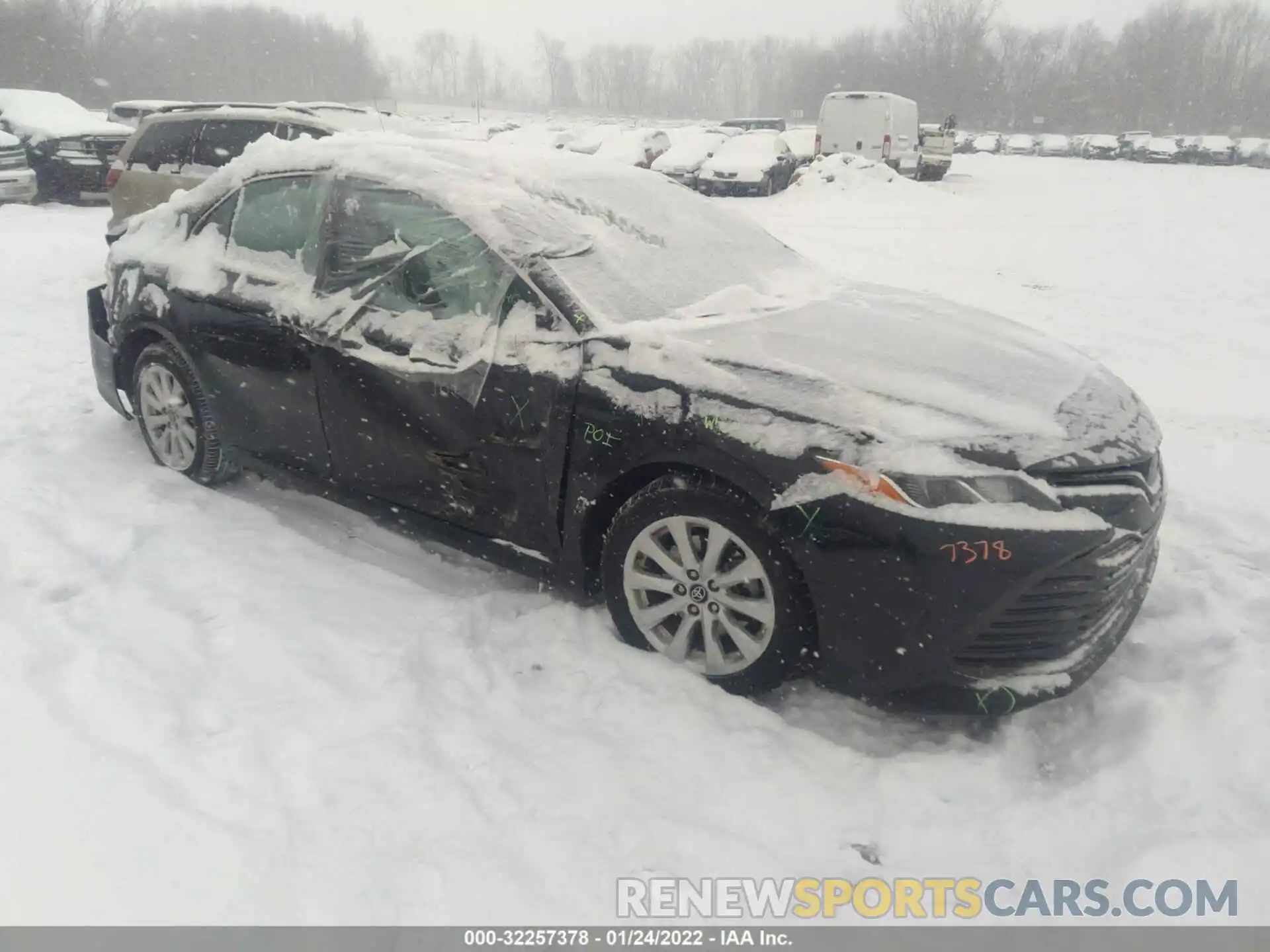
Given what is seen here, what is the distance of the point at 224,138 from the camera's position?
832cm

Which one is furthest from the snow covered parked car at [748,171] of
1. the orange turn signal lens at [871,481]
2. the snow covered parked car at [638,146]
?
the orange turn signal lens at [871,481]

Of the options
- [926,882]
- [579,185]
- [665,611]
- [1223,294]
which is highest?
[579,185]

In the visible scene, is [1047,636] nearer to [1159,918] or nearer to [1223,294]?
[1159,918]

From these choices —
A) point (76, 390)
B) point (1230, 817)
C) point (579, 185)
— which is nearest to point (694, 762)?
point (1230, 817)

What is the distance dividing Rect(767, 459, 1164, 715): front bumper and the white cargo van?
20.3 meters

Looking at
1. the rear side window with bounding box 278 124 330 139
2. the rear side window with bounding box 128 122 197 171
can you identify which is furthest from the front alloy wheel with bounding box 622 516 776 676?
the rear side window with bounding box 128 122 197 171

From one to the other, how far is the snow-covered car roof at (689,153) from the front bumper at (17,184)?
1154 centimetres

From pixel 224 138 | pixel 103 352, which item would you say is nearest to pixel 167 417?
pixel 103 352

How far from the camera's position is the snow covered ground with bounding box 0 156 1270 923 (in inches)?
87.3

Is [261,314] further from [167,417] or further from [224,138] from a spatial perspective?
[224,138]

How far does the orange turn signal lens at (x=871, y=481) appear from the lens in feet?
8.14

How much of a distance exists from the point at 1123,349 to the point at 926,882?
597 centimetres

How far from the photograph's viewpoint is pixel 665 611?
2.96 meters

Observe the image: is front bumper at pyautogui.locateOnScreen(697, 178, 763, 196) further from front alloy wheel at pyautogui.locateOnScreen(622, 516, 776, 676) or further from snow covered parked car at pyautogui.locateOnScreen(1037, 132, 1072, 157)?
snow covered parked car at pyautogui.locateOnScreen(1037, 132, 1072, 157)
